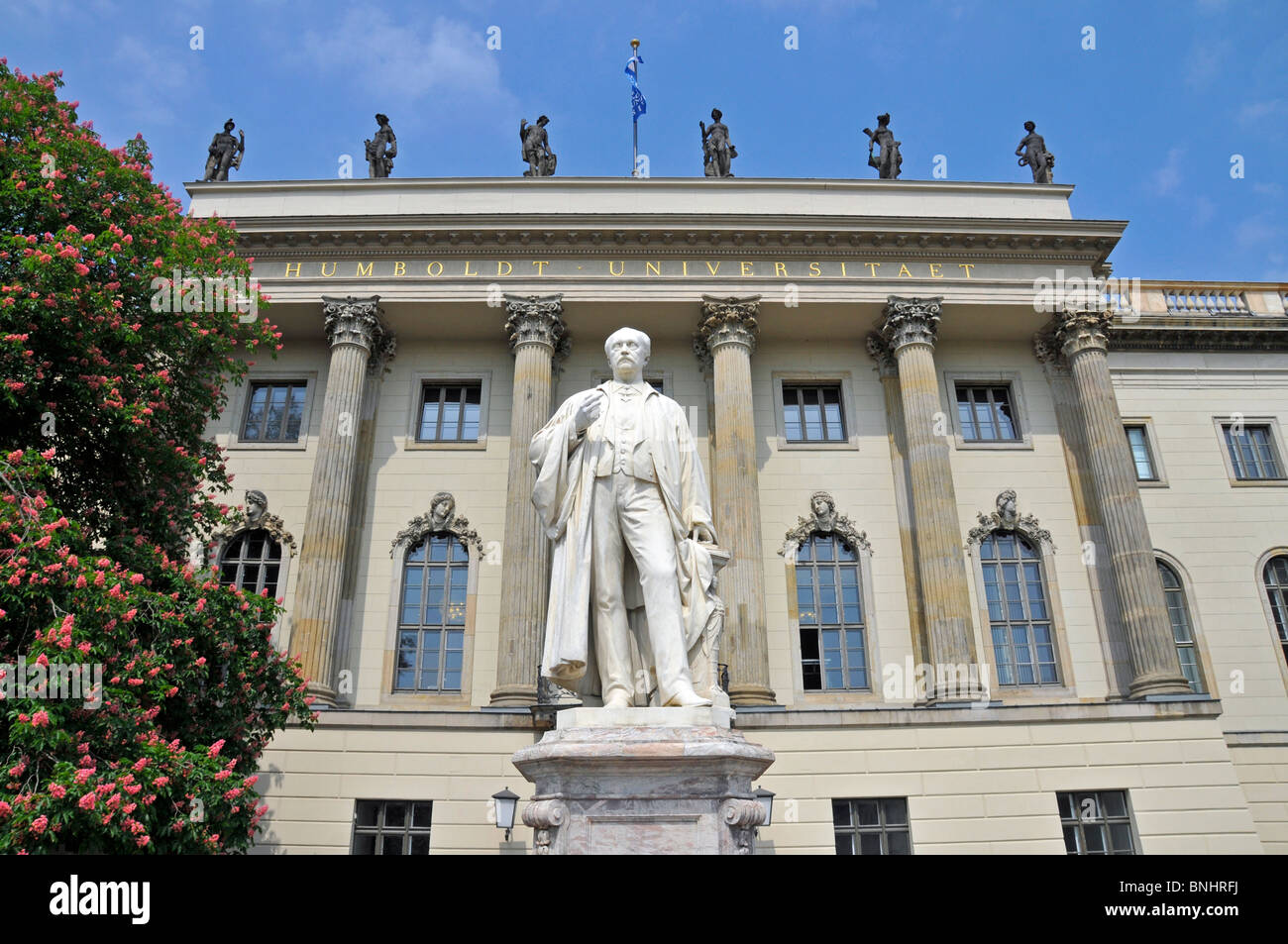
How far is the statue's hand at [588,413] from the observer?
611cm

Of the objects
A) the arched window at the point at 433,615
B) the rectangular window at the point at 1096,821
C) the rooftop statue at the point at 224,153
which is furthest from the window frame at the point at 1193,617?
the rooftop statue at the point at 224,153

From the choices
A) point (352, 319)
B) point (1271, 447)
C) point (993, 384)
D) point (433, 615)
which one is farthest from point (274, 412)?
point (1271, 447)

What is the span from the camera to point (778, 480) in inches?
904

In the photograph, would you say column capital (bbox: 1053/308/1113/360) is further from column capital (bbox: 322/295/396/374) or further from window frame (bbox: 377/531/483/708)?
column capital (bbox: 322/295/396/374)

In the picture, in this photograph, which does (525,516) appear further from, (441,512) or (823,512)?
(823,512)

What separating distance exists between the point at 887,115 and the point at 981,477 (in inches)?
453

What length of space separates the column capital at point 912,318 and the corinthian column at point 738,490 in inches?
141

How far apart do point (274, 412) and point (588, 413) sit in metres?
19.9

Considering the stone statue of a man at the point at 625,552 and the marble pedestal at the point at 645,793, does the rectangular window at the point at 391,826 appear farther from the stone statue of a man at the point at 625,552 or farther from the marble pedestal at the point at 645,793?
the marble pedestal at the point at 645,793

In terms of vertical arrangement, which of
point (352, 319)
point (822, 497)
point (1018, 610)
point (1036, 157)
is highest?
point (1036, 157)

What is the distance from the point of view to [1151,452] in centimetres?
2534

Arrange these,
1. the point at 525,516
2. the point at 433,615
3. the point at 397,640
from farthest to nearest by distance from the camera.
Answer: the point at 433,615 → the point at 397,640 → the point at 525,516
